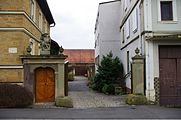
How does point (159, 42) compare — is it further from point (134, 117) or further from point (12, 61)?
point (12, 61)

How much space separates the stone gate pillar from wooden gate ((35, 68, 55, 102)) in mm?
4520

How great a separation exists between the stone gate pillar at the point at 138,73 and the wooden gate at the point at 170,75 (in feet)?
3.45

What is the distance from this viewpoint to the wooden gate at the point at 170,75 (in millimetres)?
17094

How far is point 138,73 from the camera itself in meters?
17.2

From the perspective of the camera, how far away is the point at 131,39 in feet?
70.4

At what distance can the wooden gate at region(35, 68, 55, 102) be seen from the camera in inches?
662

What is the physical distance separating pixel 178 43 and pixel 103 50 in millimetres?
11906

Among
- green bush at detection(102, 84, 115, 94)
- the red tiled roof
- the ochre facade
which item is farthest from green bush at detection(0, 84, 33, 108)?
the red tiled roof

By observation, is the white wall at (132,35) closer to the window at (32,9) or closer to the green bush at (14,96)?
the window at (32,9)

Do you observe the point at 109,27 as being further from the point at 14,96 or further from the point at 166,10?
the point at 14,96

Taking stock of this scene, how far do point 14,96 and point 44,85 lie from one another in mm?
2349

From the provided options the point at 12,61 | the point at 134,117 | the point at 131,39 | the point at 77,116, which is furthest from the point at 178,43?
the point at 12,61

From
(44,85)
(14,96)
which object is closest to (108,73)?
(44,85)

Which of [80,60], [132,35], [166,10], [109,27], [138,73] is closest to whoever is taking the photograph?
[138,73]
